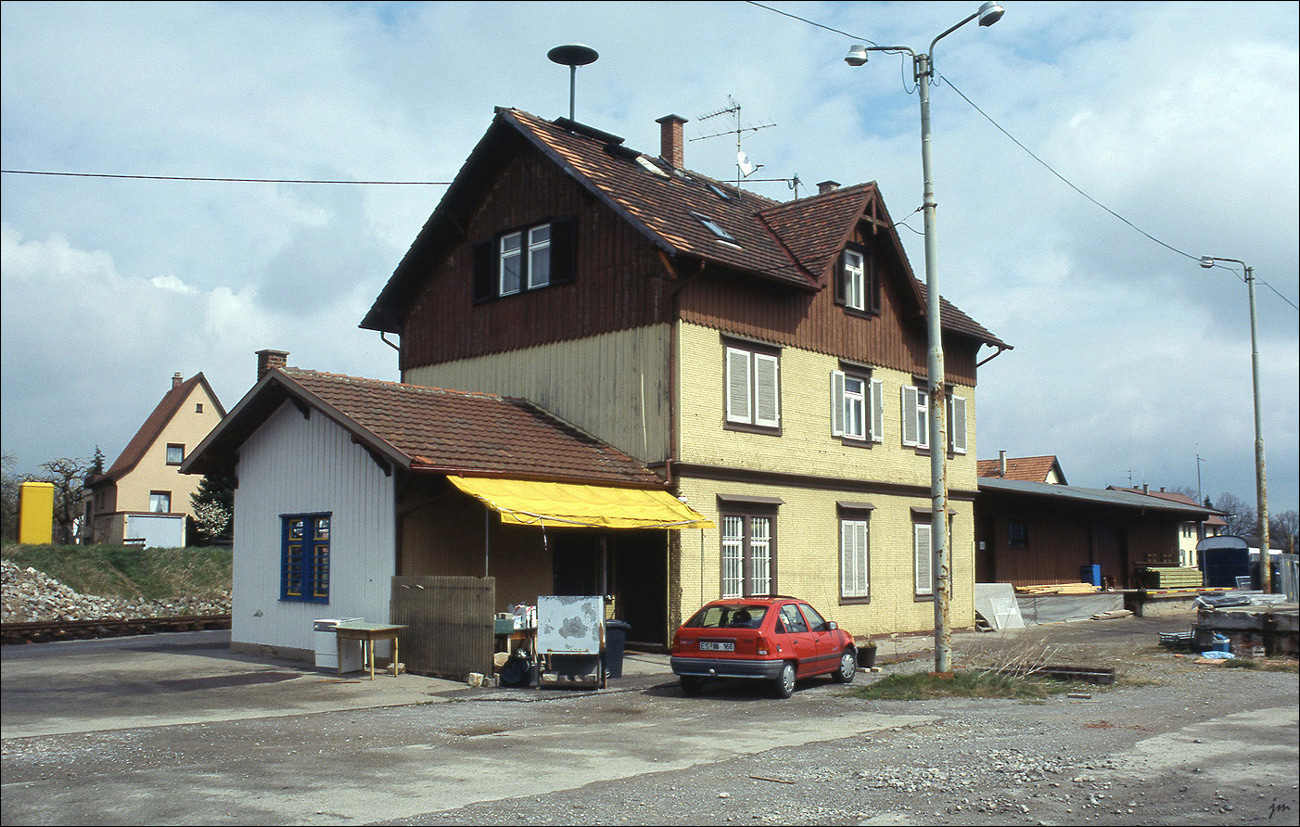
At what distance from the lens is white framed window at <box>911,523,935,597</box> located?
27344mm

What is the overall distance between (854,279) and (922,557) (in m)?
6.96

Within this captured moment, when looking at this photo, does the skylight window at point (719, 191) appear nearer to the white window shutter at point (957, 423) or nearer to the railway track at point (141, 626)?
the white window shutter at point (957, 423)

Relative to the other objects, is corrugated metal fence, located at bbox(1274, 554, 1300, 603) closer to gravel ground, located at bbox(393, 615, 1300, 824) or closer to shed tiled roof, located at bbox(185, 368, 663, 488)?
gravel ground, located at bbox(393, 615, 1300, 824)

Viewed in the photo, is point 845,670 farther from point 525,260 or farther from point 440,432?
point 525,260

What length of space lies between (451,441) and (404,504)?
132 cm

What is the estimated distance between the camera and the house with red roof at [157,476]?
1145cm

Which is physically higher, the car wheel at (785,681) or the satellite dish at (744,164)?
the satellite dish at (744,164)

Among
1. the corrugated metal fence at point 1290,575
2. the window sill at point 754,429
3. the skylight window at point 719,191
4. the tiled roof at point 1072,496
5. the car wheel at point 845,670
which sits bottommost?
the car wheel at point 845,670

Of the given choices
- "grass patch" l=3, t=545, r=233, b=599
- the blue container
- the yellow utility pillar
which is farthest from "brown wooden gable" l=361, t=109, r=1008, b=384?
the yellow utility pillar

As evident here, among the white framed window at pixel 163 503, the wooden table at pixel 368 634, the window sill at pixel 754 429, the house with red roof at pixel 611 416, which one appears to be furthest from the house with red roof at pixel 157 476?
the window sill at pixel 754 429

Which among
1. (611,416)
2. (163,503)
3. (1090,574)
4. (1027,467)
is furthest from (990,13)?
(1027,467)

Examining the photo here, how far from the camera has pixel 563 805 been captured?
330 inches

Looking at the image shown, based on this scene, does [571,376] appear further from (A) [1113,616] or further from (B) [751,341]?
(A) [1113,616]

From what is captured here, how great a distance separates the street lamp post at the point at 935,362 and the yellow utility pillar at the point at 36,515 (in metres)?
13.4
